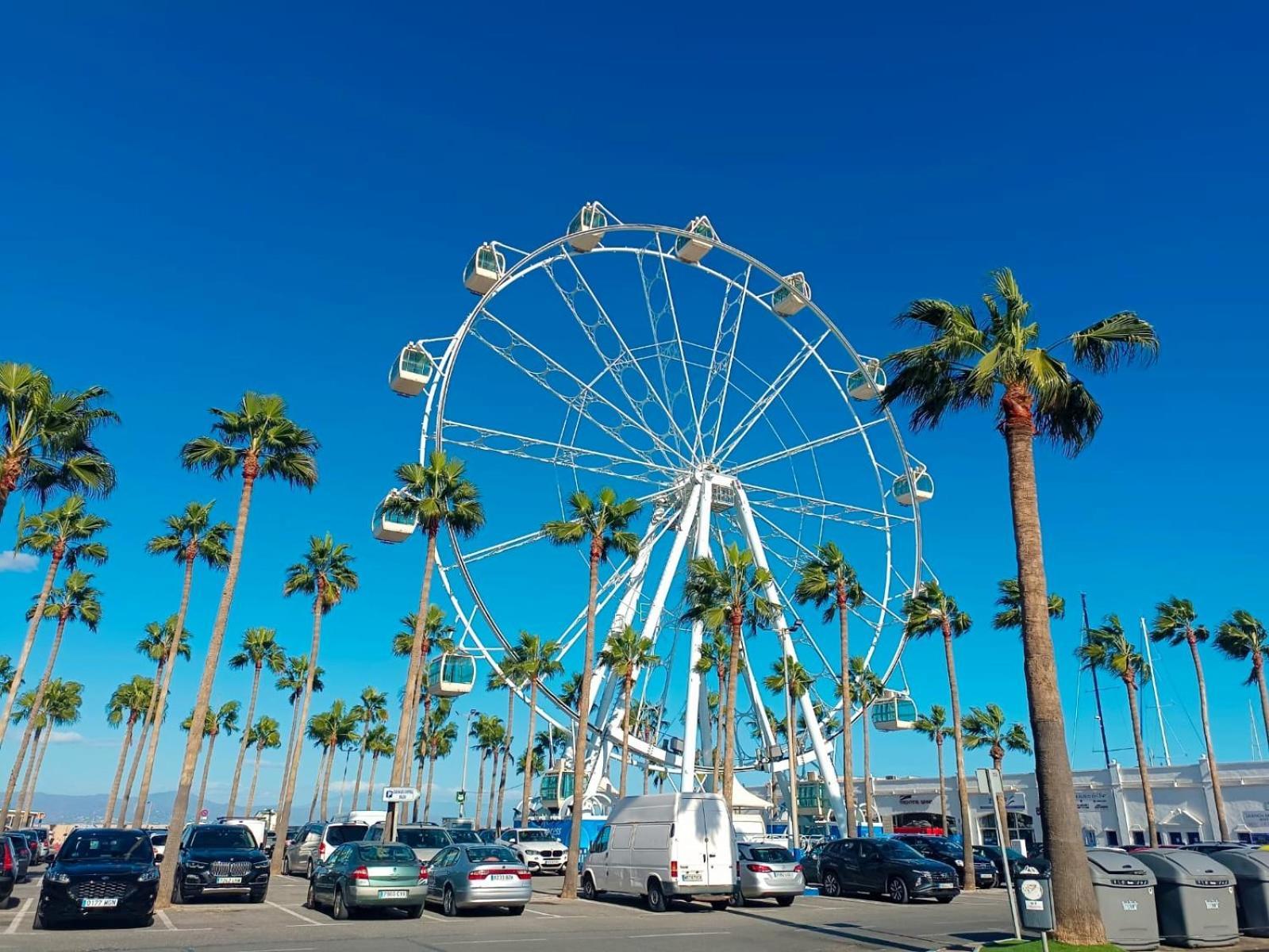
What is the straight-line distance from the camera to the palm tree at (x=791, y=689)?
42469 millimetres

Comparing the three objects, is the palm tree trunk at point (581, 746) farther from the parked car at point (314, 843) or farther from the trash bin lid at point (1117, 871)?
the trash bin lid at point (1117, 871)

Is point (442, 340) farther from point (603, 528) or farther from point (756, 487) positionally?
point (756, 487)

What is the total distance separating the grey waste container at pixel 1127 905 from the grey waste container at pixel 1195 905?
0.37m

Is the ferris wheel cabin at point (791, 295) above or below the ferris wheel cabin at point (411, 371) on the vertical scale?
above

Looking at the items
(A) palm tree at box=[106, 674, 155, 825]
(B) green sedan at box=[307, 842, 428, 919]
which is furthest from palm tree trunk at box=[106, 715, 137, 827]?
(B) green sedan at box=[307, 842, 428, 919]

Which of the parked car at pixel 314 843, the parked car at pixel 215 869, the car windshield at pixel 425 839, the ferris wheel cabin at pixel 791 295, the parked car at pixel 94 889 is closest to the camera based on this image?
the parked car at pixel 94 889

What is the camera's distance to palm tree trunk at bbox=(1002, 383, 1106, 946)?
1412cm

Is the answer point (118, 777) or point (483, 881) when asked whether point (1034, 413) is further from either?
point (118, 777)

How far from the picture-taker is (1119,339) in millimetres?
18312

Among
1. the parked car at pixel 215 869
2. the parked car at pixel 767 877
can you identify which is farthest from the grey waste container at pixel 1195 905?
the parked car at pixel 215 869

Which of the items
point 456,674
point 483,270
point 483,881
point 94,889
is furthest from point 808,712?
point 94,889

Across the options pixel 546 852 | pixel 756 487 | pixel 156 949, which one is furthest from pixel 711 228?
pixel 156 949

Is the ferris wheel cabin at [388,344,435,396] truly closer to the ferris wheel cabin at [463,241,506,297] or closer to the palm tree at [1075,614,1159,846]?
the ferris wheel cabin at [463,241,506,297]

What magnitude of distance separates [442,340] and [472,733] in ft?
202
